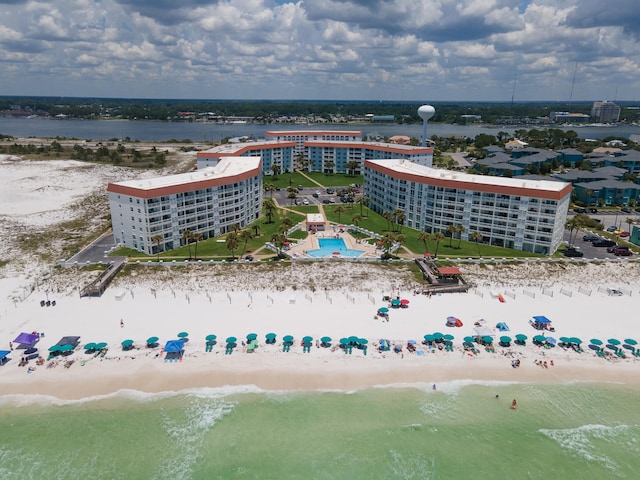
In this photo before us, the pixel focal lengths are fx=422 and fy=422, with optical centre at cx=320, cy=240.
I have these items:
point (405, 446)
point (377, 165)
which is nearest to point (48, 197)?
point (377, 165)

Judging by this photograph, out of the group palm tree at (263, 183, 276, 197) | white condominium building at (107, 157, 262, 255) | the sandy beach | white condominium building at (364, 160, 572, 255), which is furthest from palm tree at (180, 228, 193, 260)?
white condominium building at (364, 160, 572, 255)

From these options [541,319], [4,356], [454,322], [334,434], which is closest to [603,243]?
[541,319]

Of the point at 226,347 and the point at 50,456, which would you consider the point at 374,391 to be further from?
the point at 50,456

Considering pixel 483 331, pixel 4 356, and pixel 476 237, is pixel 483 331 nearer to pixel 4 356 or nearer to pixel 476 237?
pixel 476 237

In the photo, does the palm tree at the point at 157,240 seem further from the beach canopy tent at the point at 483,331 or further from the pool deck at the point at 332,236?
the beach canopy tent at the point at 483,331

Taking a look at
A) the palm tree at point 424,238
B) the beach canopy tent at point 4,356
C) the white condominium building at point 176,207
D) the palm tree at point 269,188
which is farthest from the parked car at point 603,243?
the beach canopy tent at point 4,356

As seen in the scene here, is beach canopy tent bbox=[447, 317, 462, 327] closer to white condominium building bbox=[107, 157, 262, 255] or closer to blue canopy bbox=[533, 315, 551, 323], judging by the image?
blue canopy bbox=[533, 315, 551, 323]
